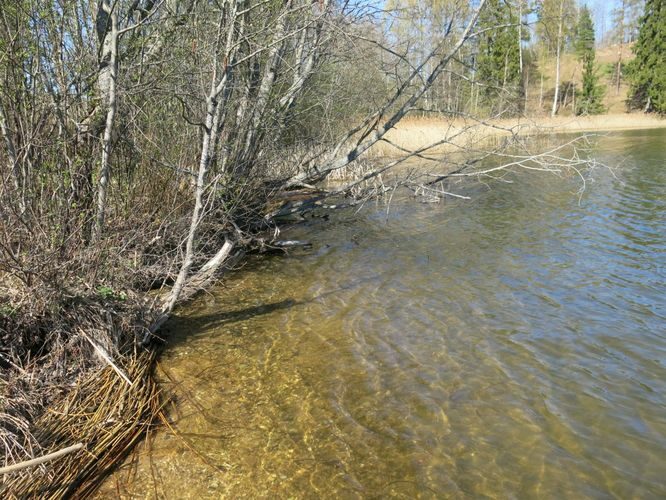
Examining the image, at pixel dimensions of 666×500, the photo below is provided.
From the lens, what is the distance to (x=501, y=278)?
23.4 ft

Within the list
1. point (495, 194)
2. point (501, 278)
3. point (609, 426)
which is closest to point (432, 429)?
point (609, 426)

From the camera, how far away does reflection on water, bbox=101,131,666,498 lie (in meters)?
3.35

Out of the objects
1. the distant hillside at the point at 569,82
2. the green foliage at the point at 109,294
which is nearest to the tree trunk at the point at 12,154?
the green foliage at the point at 109,294

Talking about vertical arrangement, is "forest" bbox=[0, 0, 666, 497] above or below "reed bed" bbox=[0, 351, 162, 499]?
above

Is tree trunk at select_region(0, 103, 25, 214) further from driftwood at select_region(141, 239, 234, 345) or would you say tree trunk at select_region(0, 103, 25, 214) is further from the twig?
driftwood at select_region(141, 239, 234, 345)

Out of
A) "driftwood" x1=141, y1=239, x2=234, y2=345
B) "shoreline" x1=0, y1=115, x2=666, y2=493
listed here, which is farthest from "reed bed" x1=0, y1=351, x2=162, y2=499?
"driftwood" x1=141, y1=239, x2=234, y2=345

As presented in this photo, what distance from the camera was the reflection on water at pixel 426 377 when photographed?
3.35m

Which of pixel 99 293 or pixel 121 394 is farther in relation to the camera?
pixel 99 293

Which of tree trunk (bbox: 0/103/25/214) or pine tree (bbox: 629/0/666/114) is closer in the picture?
tree trunk (bbox: 0/103/25/214)

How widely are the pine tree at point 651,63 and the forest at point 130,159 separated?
1448 inches

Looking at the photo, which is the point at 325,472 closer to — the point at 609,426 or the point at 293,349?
the point at 293,349

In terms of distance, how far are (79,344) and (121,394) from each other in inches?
27.2

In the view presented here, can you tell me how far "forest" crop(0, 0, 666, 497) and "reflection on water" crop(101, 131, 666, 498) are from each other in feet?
1.82

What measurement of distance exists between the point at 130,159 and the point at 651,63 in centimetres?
4556
